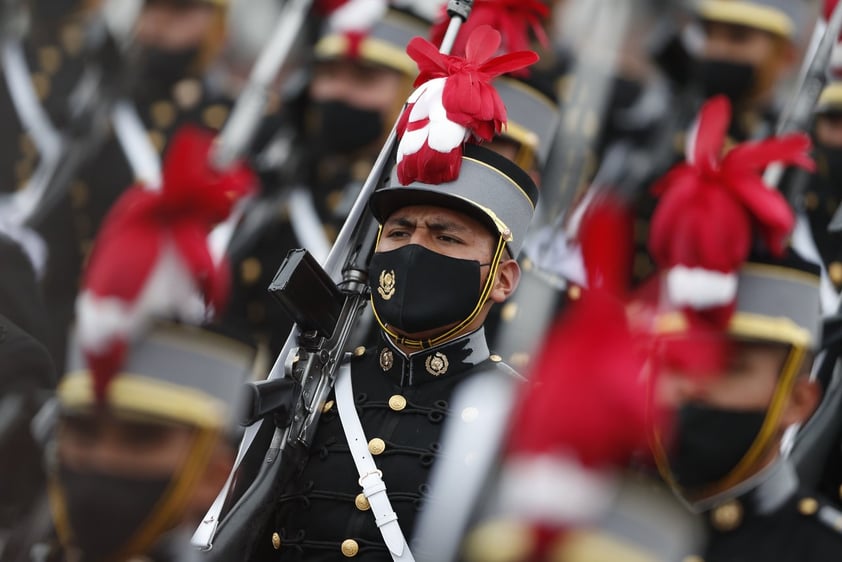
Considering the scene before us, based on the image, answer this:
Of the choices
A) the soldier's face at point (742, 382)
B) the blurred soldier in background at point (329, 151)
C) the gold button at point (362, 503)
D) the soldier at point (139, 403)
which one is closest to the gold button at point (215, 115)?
the blurred soldier in background at point (329, 151)

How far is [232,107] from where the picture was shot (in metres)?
6.60

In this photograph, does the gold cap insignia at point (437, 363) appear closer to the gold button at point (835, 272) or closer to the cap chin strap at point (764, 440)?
the cap chin strap at point (764, 440)

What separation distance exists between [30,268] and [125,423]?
2.50 meters

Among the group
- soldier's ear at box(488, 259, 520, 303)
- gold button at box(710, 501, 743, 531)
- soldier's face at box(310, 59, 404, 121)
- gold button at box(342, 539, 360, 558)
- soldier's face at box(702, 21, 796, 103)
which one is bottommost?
gold button at box(342, 539, 360, 558)

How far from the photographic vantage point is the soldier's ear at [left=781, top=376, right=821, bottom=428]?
127 inches

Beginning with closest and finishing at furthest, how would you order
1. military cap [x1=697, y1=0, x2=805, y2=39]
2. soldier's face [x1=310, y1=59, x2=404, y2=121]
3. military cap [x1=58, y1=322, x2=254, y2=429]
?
military cap [x1=58, y1=322, x2=254, y2=429] → military cap [x1=697, y1=0, x2=805, y2=39] → soldier's face [x1=310, y1=59, x2=404, y2=121]

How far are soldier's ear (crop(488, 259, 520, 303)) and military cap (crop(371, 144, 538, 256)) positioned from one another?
0.04 meters

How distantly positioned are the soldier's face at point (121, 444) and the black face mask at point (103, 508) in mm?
16

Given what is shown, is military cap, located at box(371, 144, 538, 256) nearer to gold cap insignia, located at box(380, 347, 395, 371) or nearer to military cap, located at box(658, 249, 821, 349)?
gold cap insignia, located at box(380, 347, 395, 371)

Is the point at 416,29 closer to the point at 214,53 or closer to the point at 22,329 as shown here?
the point at 214,53

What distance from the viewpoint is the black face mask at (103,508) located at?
6.97 feet

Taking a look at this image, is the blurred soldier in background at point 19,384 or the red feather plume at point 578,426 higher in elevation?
the red feather plume at point 578,426

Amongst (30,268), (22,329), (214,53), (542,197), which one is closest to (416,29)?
(542,197)

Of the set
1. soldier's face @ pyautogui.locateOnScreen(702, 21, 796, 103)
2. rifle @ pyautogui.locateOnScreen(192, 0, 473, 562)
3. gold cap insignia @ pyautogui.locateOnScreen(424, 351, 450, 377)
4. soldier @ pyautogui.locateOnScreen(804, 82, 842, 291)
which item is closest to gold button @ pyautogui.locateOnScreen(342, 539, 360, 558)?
rifle @ pyautogui.locateOnScreen(192, 0, 473, 562)
